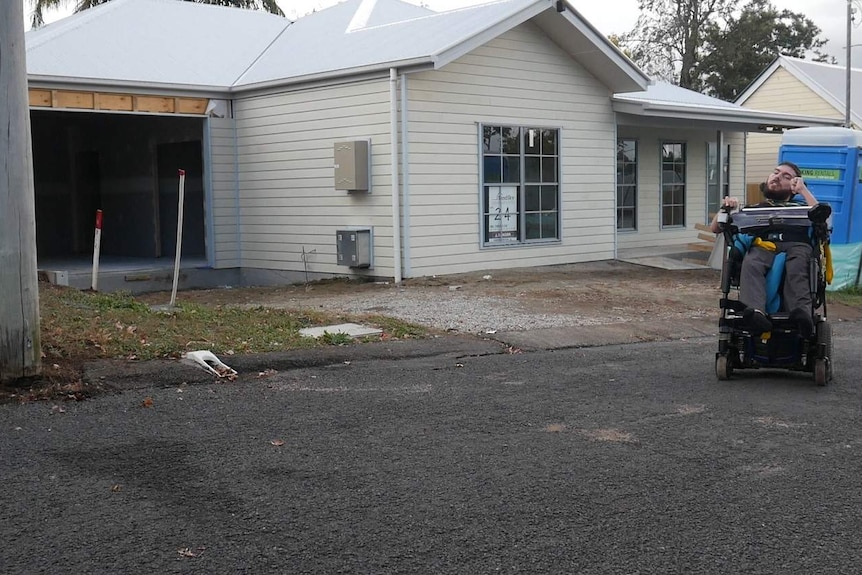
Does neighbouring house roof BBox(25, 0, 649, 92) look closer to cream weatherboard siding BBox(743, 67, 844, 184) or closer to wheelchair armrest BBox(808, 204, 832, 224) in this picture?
wheelchair armrest BBox(808, 204, 832, 224)

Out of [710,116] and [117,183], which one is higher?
[710,116]

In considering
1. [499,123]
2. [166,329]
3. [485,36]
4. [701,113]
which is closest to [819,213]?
[166,329]

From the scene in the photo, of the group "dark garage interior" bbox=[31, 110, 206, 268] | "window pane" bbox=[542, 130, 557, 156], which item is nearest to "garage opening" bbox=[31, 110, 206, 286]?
"dark garage interior" bbox=[31, 110, 206, 268]

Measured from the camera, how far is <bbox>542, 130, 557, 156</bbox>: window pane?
691 inches

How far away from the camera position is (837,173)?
15078mm

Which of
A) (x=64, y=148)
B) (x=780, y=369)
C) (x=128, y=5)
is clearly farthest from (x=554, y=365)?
(x=64, y=148)

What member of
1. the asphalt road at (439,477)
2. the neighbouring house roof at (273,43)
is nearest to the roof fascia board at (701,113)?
the neighbouring house roof at (273,43)

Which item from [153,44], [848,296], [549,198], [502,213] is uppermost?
[153,44]

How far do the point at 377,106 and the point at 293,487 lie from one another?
10883 millimetres

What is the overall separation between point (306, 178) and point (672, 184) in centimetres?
917

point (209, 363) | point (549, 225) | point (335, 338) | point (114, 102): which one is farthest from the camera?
→ point (549, 225)

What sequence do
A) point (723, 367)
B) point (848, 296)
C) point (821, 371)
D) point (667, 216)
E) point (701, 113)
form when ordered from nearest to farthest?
point (821, 371) → point (723, 367) → point (848, 296) → point (701, 113) → point (667, 216)

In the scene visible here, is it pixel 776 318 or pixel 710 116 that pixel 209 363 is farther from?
pixel 710 116

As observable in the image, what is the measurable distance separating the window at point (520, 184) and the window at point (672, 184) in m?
4.83
